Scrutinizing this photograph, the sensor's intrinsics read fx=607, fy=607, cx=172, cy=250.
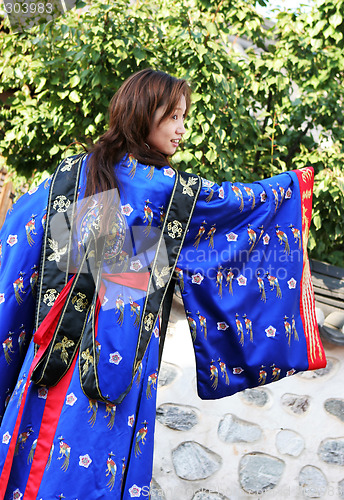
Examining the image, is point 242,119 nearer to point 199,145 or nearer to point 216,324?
point 199,145

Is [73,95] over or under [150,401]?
over

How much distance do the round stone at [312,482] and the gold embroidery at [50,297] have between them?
1.59 metres

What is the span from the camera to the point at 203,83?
2867mm

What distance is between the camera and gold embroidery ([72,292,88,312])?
5.50ft

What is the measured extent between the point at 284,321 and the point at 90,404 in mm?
702

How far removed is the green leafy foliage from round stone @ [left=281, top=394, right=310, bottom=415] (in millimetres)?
792

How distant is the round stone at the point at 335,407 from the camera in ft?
9.16

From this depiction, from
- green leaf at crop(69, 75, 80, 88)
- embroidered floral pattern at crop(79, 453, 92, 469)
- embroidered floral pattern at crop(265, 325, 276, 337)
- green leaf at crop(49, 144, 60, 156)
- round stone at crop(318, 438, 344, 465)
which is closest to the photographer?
embroidered floral pattern at crop(79, 453, 92, 469)

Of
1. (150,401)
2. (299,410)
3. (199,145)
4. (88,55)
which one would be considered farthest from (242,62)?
(150,401)

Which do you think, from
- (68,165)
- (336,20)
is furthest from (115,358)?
(336,20)

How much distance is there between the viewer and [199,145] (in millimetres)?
2918

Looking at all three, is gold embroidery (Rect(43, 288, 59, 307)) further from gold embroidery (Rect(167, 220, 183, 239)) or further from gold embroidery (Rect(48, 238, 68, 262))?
gold embroidery (Rect(167, 220, 183, 239))

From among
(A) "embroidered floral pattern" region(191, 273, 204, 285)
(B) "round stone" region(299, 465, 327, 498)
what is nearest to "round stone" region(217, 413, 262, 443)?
(B) "round stone" region(299, 465, 327, 498)

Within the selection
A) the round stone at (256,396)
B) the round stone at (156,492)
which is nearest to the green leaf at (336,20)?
the round stone at (256,396)
